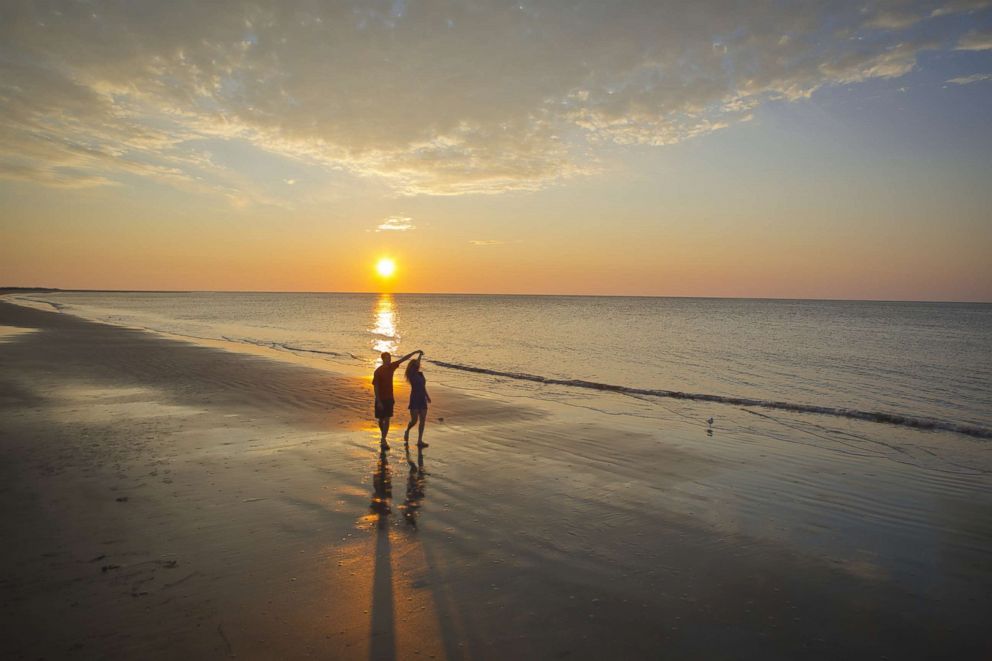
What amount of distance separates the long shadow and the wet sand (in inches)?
1.5

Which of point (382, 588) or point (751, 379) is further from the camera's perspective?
point (751, 379)

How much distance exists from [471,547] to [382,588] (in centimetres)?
148

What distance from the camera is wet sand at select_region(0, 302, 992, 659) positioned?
5.21 metres

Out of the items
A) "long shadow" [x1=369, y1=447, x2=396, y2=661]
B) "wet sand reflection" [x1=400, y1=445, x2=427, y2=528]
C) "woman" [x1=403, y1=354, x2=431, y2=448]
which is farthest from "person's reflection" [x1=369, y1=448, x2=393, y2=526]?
"woman" [x1=403, y1=354, x2=431, y2=448]

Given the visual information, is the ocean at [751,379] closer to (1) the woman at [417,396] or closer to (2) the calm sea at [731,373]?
(2) the calm sea at [731,373]

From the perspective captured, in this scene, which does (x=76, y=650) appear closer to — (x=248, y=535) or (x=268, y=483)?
(x=248, y=535)

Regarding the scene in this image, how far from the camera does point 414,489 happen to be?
9.47 metres

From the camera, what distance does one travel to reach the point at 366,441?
42.6 ft

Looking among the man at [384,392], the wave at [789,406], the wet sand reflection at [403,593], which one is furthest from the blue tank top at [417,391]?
the wave at [789,406]

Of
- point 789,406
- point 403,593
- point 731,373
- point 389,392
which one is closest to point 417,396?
point 389,392

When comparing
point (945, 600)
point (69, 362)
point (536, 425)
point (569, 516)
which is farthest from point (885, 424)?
point (69, 362)

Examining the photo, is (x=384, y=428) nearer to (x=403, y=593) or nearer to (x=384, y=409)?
(x=384, y=409)

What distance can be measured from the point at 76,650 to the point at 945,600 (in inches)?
353

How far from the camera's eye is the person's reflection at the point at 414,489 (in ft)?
27.0
